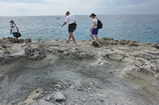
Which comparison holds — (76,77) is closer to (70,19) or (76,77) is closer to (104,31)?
(70,19)

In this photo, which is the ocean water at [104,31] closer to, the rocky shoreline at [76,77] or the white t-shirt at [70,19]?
the white t-shirt at [70,19]

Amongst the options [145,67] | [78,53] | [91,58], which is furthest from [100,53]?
[145,67]

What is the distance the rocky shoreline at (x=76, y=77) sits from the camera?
428cm

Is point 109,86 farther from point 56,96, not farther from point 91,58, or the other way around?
point 56,96

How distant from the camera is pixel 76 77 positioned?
515 centimetres

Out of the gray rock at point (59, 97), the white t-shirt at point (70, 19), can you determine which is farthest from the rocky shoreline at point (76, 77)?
the white t-shirt at point (70, 19)

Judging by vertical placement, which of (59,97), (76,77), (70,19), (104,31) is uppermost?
(70,19)

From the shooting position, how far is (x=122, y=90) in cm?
457

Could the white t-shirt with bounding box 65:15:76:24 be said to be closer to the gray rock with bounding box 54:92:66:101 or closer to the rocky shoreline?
the rocky shoreline

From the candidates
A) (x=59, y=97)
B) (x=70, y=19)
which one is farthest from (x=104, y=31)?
(x=59, y=97)

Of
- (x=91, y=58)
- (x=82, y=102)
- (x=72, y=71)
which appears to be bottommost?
(x=82, y=102)

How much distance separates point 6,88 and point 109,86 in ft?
11.5

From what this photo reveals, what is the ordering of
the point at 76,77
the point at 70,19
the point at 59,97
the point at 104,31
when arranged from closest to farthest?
the point at 59,97 → the point at 76,77 → the point at 70,19 → the point at 104,31

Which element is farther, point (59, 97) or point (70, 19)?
point (70, 19)
